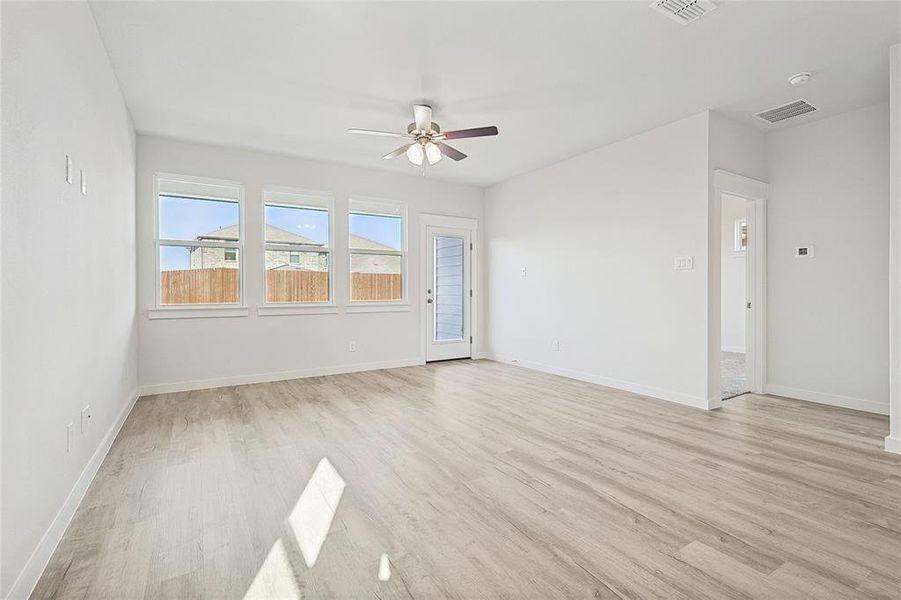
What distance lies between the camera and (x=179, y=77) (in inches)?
130

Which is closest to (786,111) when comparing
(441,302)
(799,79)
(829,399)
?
(799,79)

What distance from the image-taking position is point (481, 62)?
308cm

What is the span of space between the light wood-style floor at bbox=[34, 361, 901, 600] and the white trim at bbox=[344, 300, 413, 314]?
208 centimetres

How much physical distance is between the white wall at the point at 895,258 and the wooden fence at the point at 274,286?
16.4ft

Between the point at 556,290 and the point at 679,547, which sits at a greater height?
the point at 556,290

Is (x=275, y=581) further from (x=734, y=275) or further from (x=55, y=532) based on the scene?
(x=734, y=275)

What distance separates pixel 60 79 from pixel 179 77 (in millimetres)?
1470

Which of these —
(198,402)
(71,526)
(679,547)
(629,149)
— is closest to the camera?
(679,547)

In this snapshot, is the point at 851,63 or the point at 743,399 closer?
the point at 851,63

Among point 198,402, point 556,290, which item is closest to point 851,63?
point 556,290

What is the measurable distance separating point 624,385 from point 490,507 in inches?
120

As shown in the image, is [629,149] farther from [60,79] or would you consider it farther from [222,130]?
[60,79]

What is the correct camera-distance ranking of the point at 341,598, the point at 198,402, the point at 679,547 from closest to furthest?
the point at 341,598 → the point at 679,547 → the point at 198,402

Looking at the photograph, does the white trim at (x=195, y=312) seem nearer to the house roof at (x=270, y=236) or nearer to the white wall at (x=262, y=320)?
the white wall at (x=262, y=320)
